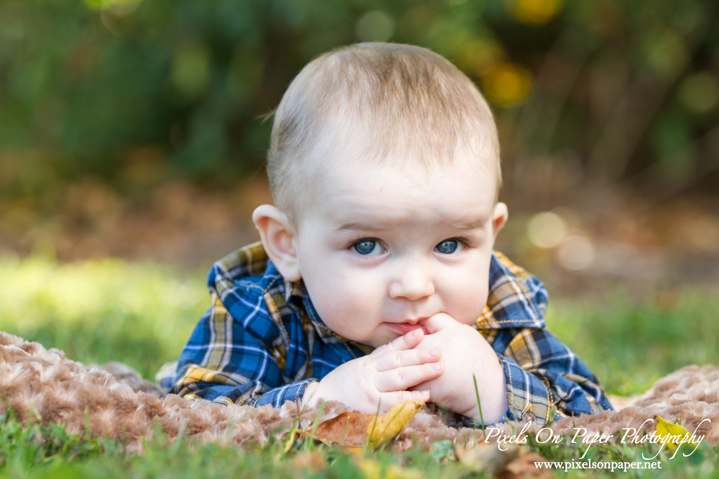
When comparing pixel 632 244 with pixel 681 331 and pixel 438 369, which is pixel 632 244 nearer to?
pixel 681 331

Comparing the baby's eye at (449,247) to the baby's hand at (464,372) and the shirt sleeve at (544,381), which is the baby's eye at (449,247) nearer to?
the baby's hand at (464,372)

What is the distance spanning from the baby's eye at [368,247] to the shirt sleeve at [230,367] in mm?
378

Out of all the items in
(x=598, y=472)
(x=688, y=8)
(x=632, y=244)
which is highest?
(x=688, y=8)

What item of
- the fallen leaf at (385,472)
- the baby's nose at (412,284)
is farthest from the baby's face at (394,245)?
the fallen leaf at (385,472)

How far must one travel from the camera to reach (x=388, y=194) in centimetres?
160

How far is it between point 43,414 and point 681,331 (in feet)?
9.09

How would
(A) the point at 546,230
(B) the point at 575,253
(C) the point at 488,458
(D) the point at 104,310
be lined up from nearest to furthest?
(C) the point at 488,458
(D) the point at 104,310
(B) the point at 575,253
(A) the point at 546,230

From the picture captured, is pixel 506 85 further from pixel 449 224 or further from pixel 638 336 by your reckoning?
pixel 449 224

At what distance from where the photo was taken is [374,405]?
5.13 ft

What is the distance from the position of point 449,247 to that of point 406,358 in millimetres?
316

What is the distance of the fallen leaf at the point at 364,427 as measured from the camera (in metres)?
1.38

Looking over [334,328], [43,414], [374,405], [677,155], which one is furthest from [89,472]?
[677,155]

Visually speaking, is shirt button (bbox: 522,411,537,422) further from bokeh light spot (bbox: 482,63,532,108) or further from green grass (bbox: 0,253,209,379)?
bokeh light spot (bbox: 482,63,532,108)

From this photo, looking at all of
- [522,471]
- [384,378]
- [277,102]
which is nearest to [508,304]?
[384,378]
